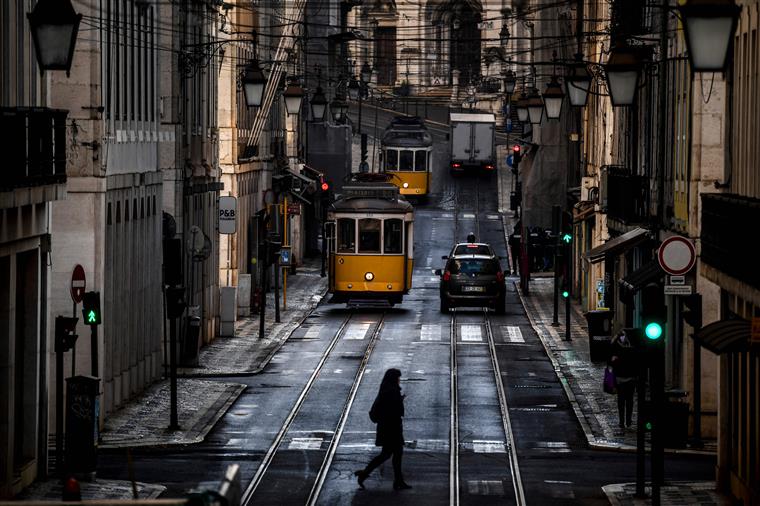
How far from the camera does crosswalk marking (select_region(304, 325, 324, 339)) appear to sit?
157 feet

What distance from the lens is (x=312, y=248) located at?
78312 millimetres

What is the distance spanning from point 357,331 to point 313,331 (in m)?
1.10

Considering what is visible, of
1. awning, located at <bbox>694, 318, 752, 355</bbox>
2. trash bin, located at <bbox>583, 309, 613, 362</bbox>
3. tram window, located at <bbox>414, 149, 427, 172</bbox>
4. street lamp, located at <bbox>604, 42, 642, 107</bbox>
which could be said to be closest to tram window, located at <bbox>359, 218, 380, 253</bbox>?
trash bin, located at <bbox>583, 309, 613, 362</bbox>

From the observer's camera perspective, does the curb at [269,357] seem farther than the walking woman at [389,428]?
Yes

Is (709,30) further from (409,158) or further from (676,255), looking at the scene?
(409,158)

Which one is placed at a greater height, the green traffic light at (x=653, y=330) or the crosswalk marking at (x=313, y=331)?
the green traffic light at (x=653, y=330)

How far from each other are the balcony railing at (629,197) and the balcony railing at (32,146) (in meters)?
15.2

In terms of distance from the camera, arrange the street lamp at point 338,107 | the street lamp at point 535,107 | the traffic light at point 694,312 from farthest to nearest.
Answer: the street lamp at point 338,107
the street lamp at point 535,107
the traffic light at point 694,312

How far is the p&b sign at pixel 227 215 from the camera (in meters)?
45.6

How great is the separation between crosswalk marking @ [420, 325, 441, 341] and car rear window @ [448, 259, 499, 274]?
11.3 ft

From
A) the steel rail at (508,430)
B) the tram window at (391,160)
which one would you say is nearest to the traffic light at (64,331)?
the steel rail at (508,430)

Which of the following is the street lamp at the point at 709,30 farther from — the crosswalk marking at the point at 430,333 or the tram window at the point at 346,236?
the tram window at the point at 346,236

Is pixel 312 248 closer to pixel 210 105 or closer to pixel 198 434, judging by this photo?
pixel 210 105

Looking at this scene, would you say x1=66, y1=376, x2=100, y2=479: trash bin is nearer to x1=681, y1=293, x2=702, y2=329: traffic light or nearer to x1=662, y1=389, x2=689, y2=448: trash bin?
x1=681, y1=293, x2=702, y2=329: traffic light
